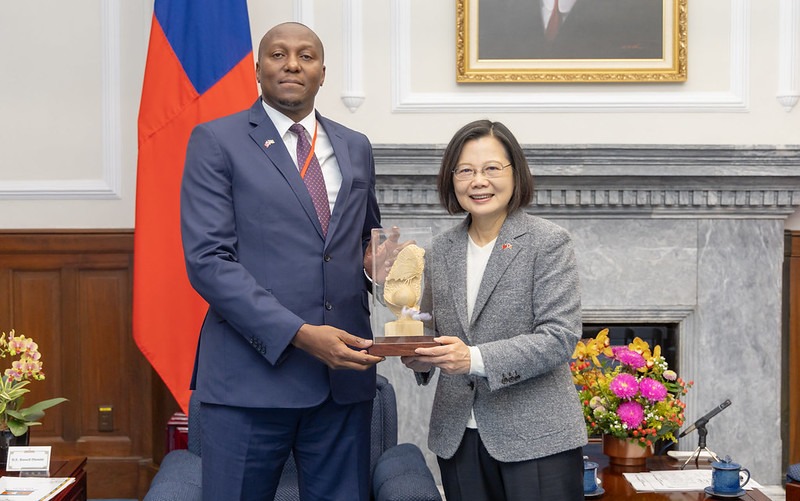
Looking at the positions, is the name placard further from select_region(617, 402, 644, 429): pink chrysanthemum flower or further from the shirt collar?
select_region(617, 402, 644, 429): pink chrysanthemum flower

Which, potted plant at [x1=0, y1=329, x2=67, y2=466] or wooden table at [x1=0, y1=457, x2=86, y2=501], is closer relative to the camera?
wooden table at [x1=0, y1=457, x2=86, y2=501]

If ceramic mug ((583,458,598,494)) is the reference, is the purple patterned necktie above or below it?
above

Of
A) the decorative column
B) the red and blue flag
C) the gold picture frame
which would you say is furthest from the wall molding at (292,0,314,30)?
the gold picture frame

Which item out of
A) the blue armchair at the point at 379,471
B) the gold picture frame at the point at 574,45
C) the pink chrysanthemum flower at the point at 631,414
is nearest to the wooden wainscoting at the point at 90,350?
the blue armchair at the point at 379,471

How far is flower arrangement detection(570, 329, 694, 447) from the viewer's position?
258 centimetres

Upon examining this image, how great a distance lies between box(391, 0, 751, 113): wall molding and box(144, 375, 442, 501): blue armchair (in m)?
1.21

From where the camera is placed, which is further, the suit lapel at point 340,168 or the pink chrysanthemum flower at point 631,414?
the pink chrysanthemum flower at point 631,414

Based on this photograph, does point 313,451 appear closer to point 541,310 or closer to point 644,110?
point 541,310

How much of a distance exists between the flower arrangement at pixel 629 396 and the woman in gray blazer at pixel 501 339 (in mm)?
934

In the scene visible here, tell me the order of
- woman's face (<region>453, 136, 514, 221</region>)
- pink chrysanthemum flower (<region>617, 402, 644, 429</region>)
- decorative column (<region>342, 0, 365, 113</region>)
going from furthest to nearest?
decorative column (<region>342, 0, 365, 113</region>) → pink chrysanthemum flower (<region>617, 402, 644, 429</region>) → woman's face (<region>453, 136, 514, 221</region>)

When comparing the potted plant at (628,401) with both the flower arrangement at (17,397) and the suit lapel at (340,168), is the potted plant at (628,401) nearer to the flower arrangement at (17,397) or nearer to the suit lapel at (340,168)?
the suit lapel at (340,168)

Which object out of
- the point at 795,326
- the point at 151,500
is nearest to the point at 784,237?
the point at 795,326

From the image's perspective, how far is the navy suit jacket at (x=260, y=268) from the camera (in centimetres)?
156

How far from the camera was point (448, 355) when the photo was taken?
5.20ft
